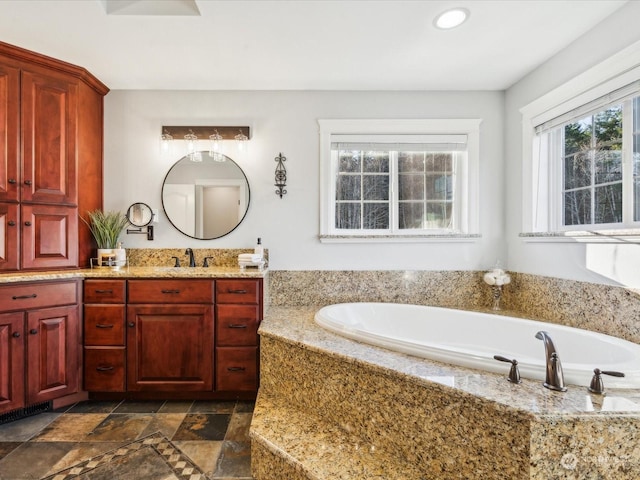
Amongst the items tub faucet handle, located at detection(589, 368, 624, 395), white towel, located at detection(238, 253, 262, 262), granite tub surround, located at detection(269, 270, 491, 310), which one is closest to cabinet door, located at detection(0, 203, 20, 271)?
white towel, located at detection(238, 253, 262, 262)

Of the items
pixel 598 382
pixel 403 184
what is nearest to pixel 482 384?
pixel 598 382

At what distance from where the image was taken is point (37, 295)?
2037mm

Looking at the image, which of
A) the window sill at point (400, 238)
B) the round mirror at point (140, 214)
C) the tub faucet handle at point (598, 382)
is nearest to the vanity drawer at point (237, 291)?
the window sill at point (400, 238)

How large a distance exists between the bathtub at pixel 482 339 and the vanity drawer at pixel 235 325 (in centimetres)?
47

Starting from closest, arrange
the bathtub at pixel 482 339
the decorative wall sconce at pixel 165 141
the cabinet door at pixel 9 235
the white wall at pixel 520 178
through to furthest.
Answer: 1. the bathtub at pixel 482 339
2. the white wall at pixel 520 178
3. the cabinet door at pixel 9 235
4. the decorative wall sconce at pixel 165 141

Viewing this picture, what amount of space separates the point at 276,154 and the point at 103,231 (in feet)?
4.78

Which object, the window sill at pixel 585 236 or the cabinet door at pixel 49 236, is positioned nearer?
the window sill at pixel 585 236

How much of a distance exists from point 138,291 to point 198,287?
401mm

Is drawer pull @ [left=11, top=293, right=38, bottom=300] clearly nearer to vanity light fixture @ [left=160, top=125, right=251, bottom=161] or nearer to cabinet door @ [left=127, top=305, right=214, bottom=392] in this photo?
cabinet door @ [left=127, top=305, right=214, bottom=392]

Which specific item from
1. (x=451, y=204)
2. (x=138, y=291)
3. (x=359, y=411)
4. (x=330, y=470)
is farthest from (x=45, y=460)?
(x=451, y=204)

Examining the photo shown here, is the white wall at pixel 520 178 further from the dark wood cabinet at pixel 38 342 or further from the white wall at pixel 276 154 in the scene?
the dark wood cabinet at pixel 38 342

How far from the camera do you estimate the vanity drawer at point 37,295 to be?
1.94 m

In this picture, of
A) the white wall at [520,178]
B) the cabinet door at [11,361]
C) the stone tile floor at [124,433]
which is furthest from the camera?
the cabinet door at [11,361]

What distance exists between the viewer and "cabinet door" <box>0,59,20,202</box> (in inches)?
81.6
